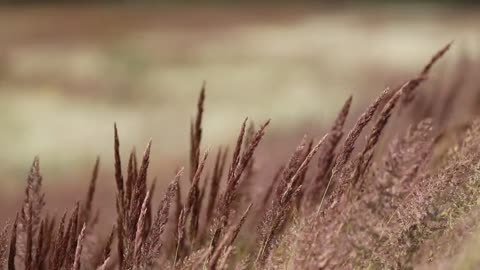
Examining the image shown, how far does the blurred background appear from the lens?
5941mm

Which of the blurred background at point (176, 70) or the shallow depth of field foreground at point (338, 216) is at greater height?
the blurred background at point (176, 70)

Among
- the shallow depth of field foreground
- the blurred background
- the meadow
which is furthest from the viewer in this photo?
the blurred background

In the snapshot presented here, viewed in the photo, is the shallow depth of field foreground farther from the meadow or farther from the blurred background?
the blurred background

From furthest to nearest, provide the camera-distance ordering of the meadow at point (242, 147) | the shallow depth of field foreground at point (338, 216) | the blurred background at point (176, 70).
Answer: the blurred background at point (176, 70)
the meadow at point (242, 147)
the shallow depth of field foreground at point (338, 216)

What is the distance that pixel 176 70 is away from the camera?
7680mm

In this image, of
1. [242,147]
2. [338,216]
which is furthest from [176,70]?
[338,216]

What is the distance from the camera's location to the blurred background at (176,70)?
5.94 meters

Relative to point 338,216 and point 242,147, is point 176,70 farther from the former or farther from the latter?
point 338,216

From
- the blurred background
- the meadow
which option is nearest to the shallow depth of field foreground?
the meadow

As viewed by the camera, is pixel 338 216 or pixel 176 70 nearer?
pixel 338 216

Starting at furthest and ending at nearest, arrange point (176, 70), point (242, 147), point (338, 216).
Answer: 1. point (176, 70)
2. point (242, 147)
3. point (338, 216)

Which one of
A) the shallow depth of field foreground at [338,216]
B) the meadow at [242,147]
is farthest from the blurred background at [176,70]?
the shallow depth of field foreground at [338,216]

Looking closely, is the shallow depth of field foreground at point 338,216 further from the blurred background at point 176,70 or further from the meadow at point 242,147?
the blurred background at point 176,70

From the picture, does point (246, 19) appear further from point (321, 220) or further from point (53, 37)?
point (321, 220)
